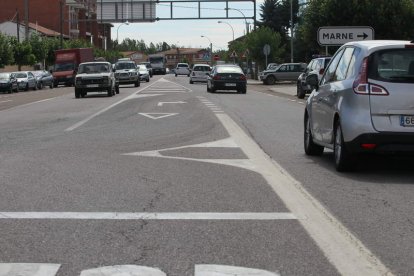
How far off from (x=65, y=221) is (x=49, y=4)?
371 feet

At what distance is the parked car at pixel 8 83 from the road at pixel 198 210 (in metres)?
35.6

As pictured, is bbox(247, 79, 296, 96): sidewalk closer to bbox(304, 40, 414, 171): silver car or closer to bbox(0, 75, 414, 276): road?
bbox(0, 75, 414, 276): road

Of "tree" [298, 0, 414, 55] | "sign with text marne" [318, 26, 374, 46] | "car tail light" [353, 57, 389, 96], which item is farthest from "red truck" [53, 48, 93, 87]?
"car tail light" [353, 57, 389, 96]

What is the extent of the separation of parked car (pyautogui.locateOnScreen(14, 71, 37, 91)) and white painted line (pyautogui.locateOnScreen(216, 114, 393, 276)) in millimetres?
44022

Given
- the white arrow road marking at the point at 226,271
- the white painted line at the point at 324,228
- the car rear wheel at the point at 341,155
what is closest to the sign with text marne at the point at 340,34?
the white painted line at the point at 324,228

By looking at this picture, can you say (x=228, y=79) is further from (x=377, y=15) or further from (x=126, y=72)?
(x=126, y=72)

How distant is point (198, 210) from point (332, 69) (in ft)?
14.4

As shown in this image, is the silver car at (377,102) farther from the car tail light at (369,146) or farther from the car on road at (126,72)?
the car on road at (126,72)

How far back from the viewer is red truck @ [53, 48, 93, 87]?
61.9m

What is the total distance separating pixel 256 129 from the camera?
16797mm

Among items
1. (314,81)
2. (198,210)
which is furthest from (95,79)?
(198,210)

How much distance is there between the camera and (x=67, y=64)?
62281mm

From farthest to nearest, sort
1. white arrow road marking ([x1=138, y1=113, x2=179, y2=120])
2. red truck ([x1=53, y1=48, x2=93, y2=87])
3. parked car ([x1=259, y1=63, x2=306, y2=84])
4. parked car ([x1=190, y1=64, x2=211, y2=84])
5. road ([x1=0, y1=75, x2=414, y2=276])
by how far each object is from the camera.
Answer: red truck ([x1=53, y1=48, x2=93, y2=87]) < parked car ([x1=190, y1=64, x2=211, y2=84]) < parked car ([x1=259, y1=63, x2=306, y2=84]) < white arrow road marking ([x1=138, y1=113, x2=179, y2=120]) < road ([x1=0, y1=75, x2=414, y2=276])

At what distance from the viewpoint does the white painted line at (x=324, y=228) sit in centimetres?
546
